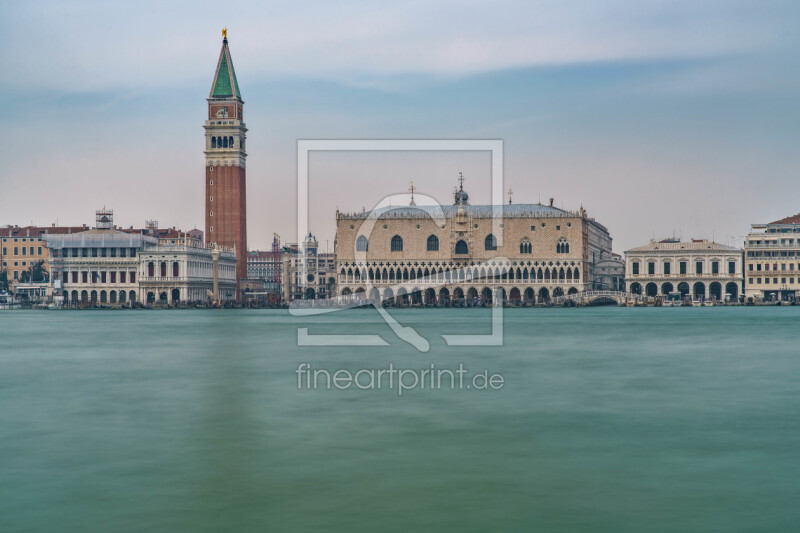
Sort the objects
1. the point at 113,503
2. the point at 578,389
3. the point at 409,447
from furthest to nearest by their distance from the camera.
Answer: the point at 578,389, the point at 409,447, the point at 113,503

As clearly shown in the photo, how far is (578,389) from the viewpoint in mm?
26531

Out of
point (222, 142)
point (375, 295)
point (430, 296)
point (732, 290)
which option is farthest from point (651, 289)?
point (222, 142)

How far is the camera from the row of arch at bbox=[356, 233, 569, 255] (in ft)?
330

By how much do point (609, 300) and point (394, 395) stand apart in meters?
83.7

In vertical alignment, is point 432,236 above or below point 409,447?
above

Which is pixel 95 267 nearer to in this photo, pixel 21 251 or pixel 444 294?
pixel 21 251

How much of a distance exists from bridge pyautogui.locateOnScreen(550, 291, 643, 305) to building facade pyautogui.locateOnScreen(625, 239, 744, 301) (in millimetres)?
3571

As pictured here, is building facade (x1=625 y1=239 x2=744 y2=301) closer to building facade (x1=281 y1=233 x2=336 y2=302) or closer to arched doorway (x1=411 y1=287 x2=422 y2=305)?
arched doorway (x1=411 y1=287 x2=422 y2=305)

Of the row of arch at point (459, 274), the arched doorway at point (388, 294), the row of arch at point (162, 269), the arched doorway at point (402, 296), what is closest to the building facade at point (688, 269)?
the row of arch at point (459, 274)

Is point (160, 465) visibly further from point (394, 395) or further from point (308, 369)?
point (308, 369)

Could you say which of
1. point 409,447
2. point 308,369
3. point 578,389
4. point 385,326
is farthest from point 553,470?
point 385,326

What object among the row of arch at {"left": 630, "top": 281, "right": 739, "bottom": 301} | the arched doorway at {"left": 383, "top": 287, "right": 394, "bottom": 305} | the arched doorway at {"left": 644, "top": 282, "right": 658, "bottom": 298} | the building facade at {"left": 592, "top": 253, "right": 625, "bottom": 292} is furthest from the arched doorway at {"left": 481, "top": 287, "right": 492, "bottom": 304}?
the arched doorway at {"left": 644, "top": 282, "right": 658, "bottom": 298}

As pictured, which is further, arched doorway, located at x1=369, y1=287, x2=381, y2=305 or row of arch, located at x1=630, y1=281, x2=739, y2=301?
row of arch, located at x1=630, y1=281, x2=739, y2=301

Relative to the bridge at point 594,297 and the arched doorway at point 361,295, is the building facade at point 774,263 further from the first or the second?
the arched doorway at point 361,295
